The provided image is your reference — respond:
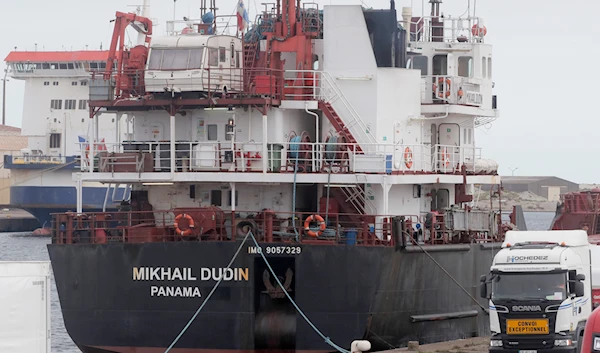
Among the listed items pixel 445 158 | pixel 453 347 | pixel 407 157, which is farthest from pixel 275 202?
pixel 453 347

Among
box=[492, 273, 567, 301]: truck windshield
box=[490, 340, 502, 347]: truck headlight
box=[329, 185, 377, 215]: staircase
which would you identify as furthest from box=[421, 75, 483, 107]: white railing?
box=[490, 340, 502, 347]: truck headlight

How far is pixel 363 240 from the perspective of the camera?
28.5 meters

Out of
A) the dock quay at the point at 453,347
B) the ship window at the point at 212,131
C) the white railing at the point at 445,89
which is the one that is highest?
the white railing at the point at 445,89

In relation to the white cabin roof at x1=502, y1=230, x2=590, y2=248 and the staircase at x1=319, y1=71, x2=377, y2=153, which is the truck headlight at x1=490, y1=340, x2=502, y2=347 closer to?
the white cabin roof at x1=502, y1=230, x2=590, y2=248

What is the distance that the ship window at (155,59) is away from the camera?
30.8m

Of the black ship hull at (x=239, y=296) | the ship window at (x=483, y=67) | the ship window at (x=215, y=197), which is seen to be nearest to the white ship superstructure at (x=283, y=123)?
the ship window at (x=215, y=197)

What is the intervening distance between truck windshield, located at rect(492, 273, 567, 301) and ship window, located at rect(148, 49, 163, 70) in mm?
9538

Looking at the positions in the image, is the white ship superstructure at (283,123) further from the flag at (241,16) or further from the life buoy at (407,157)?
the flag at (241,16)

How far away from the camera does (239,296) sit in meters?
28.1

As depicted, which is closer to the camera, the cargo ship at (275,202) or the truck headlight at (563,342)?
the truck headlight at (563,342)

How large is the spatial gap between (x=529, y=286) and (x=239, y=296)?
6046 mm

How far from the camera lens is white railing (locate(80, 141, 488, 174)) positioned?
30266 mm

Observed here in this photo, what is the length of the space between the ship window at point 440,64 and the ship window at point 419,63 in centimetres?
35

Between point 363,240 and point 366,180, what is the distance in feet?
6.03
